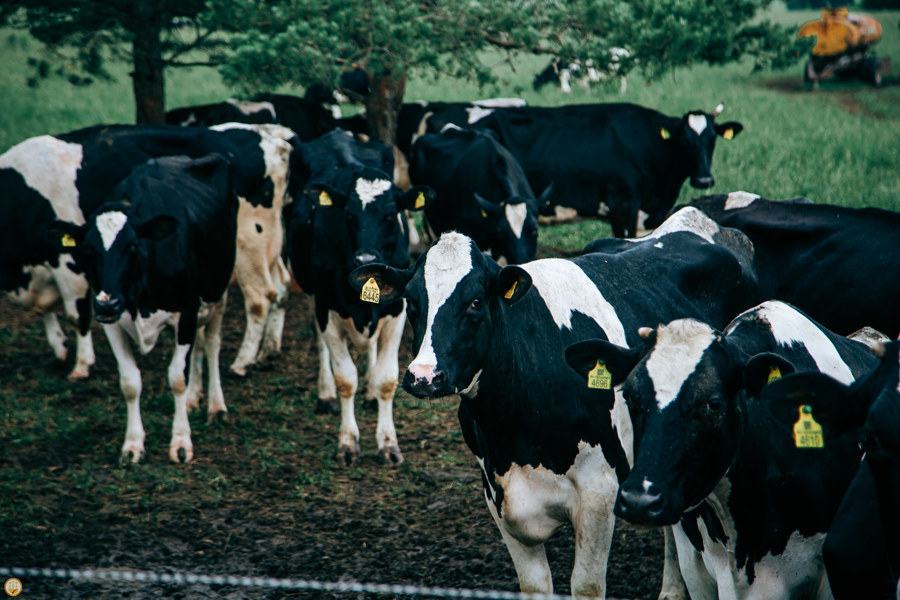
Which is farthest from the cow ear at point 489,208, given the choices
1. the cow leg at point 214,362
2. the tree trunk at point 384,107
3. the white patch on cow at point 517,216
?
the tree trunk at point 384,107

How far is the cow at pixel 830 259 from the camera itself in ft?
20.0

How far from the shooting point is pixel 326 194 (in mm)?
6738

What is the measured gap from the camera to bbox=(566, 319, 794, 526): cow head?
2.94m

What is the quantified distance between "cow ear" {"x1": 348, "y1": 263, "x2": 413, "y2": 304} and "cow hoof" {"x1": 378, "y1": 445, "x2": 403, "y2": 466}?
2.49 metres

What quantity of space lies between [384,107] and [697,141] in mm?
4118

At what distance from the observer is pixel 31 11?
10352 millimetres

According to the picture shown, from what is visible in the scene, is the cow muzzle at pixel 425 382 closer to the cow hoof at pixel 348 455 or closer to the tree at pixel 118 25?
the cow hoof at pixel 348 455

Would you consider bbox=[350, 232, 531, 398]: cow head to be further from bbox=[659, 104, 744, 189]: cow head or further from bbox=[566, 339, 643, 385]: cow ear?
bbox=[659, 104, 744, 189]: cow head

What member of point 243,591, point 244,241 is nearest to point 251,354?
point 244,241

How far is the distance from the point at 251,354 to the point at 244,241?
115cm

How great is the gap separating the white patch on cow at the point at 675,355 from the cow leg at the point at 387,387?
12.3 ft

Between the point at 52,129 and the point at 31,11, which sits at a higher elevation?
the point at 31,11

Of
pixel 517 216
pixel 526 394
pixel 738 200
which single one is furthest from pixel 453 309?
pixel 517 216

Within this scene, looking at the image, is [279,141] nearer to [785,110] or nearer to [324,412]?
[324,412]
